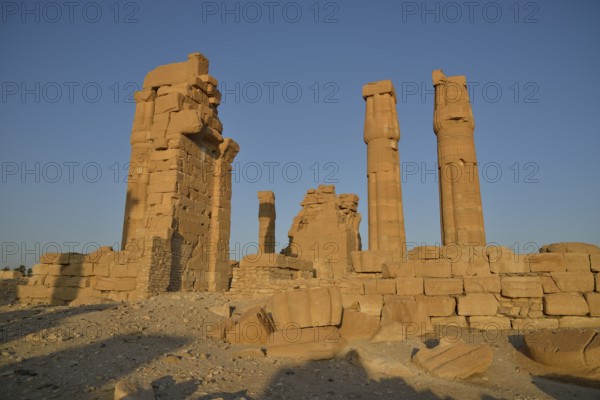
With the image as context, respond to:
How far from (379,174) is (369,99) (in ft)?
10.5

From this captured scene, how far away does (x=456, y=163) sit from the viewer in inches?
633

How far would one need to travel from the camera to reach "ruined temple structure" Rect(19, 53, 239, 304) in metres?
12.9

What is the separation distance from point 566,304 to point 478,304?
5.79ft

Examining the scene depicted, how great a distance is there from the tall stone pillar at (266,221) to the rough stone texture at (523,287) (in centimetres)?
1863

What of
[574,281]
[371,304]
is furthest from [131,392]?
[574,281]

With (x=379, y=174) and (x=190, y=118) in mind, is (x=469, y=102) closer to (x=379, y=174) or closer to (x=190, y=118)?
(x=379, y=174)

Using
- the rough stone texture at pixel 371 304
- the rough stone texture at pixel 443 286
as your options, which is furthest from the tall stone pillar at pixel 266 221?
the rough stone texture at pixel 443 286

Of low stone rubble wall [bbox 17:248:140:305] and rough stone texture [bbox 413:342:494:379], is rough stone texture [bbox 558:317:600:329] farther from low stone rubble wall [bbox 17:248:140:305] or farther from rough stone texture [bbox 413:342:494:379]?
low stone rubble wall [bbox 17:248:140:305]

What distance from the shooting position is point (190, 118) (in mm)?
14227

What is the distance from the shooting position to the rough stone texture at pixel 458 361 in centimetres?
618

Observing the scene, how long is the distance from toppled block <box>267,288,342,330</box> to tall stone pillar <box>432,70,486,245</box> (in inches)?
343

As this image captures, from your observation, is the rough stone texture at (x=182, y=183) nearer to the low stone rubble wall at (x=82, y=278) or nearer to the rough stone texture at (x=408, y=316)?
the low stone rubble wall at (x=82, y=278)

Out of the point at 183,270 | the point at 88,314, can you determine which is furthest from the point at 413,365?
the point at 183,270

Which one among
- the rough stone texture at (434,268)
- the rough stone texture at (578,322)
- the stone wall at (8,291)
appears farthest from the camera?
the stone wall at (8,291)
